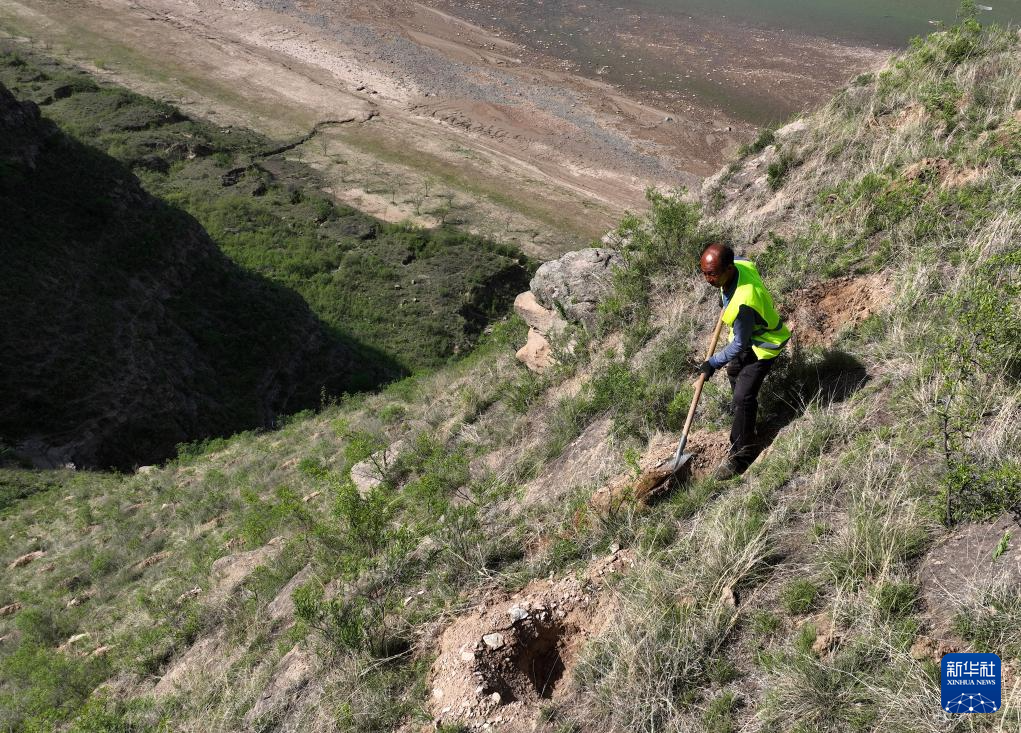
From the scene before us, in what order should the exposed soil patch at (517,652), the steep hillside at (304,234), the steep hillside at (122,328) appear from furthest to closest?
1. the steep hillside at (304,234)
2. the steep hillside at (122,328)
3. the exposed soil patch at (517,652)

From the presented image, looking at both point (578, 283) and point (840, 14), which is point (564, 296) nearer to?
point (578, 283)

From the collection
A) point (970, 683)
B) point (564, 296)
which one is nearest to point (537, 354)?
point (564, 296)

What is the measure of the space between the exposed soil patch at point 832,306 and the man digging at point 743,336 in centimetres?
81

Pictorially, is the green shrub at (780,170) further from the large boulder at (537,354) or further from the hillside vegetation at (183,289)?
the hillside vegetation at (183,289)

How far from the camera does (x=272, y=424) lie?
1421cm

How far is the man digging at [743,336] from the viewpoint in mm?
4395

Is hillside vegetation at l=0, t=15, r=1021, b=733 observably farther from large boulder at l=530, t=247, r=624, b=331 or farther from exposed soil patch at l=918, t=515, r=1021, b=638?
large boulder at l=530, t=247, r=624, b=331

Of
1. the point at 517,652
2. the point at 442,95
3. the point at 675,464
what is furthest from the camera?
the point at 442,95

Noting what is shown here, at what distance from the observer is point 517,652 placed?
Answer: 396 centimetres

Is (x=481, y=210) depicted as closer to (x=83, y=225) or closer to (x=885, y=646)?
(x=83, y=225)

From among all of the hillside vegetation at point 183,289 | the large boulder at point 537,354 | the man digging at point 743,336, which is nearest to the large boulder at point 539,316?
the large boulder at point 537,354

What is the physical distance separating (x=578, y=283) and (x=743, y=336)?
4172 millimetres

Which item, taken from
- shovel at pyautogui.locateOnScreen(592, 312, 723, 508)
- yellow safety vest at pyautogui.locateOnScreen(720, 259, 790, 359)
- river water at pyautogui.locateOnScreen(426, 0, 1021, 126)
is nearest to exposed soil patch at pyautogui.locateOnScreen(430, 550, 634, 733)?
shovel at pyautogui.locateOnScreen(592, 312, 723, 508)

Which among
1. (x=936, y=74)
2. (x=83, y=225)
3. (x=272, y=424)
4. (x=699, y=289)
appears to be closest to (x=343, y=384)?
(x=272, y=424)
